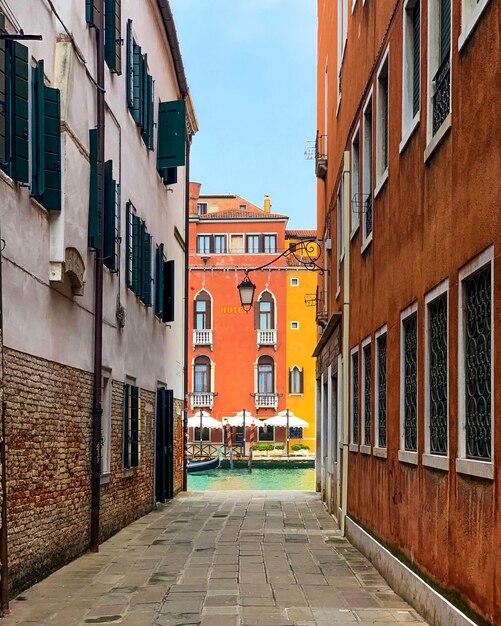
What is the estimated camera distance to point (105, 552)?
1198 centimetres

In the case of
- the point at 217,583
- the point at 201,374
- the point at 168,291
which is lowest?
the point at 217,583

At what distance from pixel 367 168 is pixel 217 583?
18.7 ft

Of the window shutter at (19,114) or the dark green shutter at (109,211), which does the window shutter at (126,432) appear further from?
the window shutter at (19,114)

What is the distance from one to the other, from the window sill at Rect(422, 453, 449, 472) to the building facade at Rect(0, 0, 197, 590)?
3.17m

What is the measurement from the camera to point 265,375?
59.1 meters

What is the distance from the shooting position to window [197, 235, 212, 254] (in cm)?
6094

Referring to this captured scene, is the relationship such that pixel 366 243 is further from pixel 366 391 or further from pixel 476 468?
pixel 476 468

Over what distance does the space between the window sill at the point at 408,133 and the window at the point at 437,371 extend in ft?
5.19

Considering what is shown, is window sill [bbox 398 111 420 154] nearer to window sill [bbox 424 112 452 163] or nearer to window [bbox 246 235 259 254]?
window sill [bbox 424 112 452 163]

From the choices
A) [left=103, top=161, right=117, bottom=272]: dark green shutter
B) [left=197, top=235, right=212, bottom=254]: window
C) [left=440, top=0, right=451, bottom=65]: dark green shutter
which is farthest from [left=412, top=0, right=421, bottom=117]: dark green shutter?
[left=197, top=235, right=212, bottom=254]: window

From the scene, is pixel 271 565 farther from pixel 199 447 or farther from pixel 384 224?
pixel 199 447

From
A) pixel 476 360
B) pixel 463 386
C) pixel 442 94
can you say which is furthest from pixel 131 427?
pixel 476 360

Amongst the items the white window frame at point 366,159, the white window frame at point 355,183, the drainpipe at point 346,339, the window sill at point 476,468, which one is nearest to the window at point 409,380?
the window sill at point 476,468

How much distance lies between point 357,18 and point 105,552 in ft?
24.7
